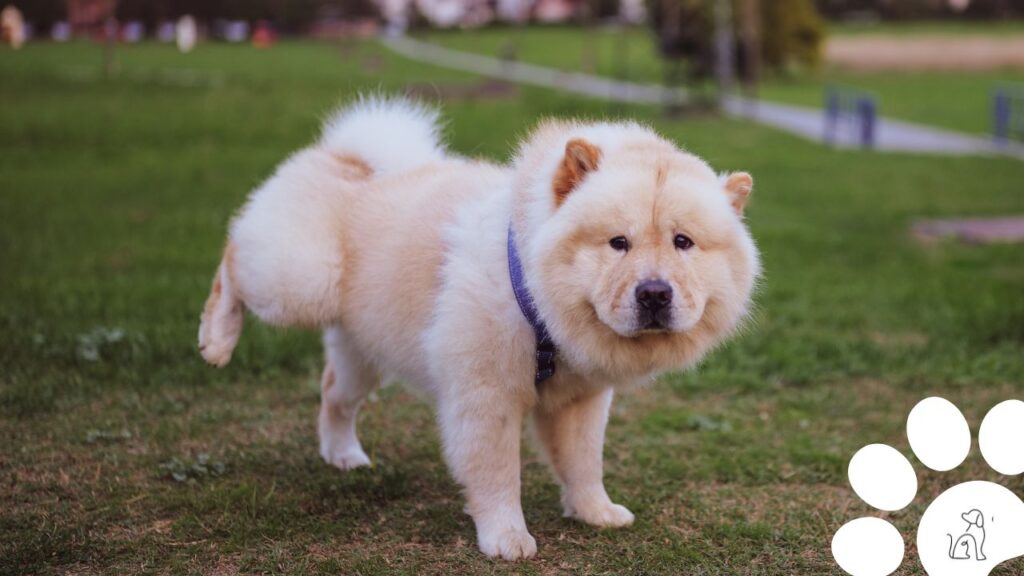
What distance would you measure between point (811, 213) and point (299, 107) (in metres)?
12.9

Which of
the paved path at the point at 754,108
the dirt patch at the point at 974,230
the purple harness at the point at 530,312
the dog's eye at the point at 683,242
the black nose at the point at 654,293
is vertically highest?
the dog's eye at the point at 683,242

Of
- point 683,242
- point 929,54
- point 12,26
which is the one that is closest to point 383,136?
point 683,242

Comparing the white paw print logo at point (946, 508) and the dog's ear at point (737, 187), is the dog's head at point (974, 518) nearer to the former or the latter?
the white paw print logo at point (946, 508)

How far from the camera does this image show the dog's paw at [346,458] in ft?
15.1

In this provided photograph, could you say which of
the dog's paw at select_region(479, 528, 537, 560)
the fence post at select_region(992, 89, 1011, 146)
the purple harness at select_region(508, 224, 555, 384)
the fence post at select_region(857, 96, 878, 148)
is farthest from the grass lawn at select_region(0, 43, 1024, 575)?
the fence post at select_region(992, 89, 1011, 146)

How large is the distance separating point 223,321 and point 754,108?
2408 centimetres

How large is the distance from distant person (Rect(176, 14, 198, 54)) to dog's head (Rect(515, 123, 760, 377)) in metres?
27.4

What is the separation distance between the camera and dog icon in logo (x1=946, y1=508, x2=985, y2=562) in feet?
11.3

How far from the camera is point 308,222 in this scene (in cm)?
419

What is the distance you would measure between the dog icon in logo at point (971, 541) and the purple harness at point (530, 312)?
1.46m

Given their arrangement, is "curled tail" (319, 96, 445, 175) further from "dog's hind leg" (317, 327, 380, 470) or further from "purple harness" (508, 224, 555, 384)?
"purple harness" (508, 224, 555, 384)

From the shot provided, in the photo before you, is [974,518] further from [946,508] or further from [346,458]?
[346,458]

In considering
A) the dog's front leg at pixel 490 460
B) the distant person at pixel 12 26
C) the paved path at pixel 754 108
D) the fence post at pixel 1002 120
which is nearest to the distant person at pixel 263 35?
the paved path at pixel 754 108

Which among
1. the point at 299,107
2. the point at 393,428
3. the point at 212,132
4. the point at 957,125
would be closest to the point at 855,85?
the point at 957,125
